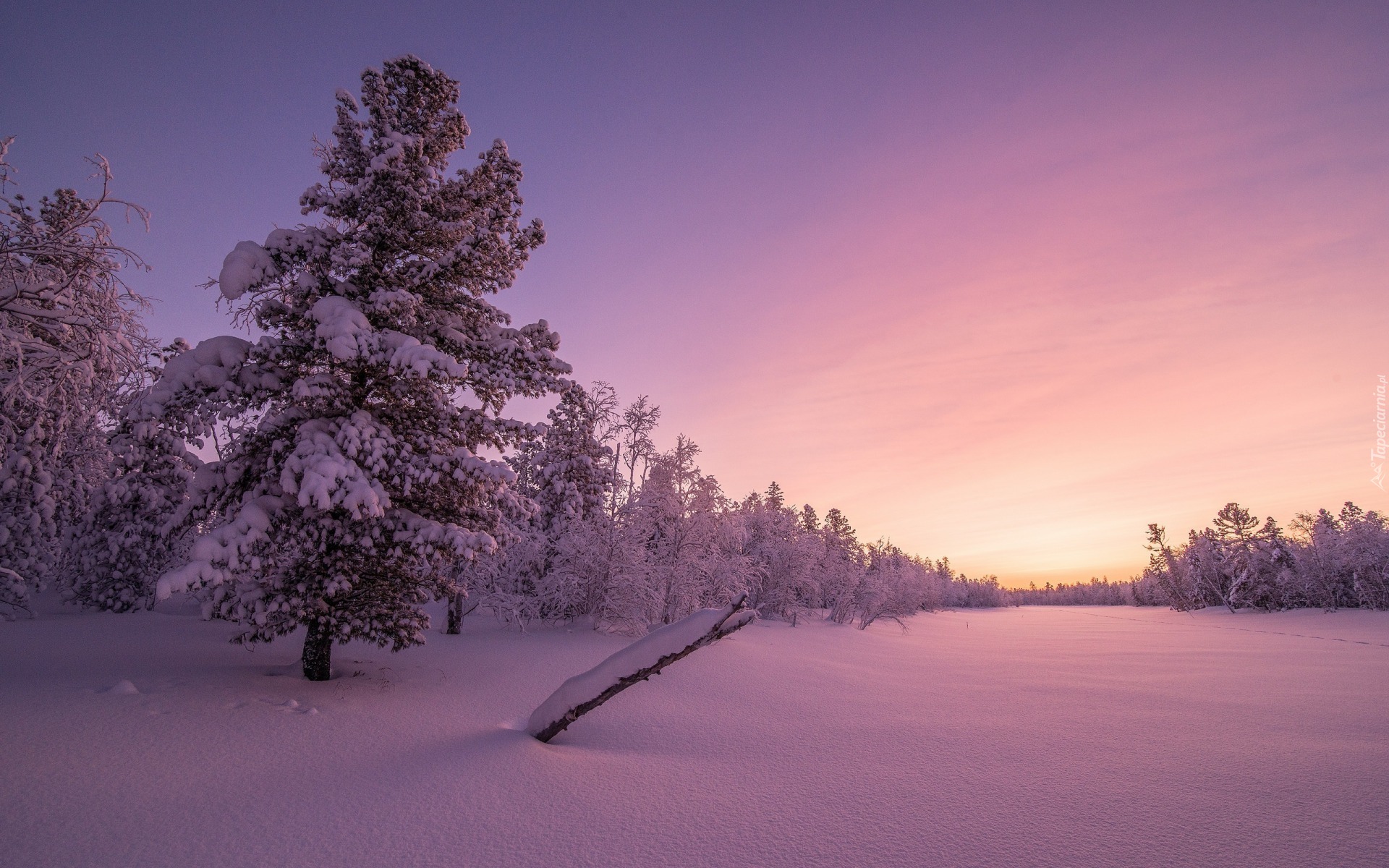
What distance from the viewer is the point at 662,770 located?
16.7ft

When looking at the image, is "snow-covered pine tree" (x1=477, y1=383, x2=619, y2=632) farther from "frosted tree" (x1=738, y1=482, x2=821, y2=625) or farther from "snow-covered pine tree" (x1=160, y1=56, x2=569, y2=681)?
"frosted tree" (x1=738, y1=482, x2=821, y2=625)

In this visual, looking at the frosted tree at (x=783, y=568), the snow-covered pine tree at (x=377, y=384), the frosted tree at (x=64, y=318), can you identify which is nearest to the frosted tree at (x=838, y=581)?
the frosted tree at (x=783, y=568)

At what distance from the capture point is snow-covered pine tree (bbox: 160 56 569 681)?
7.19m

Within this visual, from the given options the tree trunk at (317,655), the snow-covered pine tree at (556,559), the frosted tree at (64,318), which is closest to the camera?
the frosted tree at (64,318)

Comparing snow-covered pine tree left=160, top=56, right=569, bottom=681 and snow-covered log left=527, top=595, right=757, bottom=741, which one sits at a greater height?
snow-covered pine tree left=160, top=56, right=569, bottom=681

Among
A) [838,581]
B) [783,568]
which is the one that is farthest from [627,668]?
[838,581]

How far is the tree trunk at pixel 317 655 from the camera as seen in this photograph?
7.96 metres

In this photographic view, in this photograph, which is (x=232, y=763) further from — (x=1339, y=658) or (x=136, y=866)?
(x=1339, y=658)

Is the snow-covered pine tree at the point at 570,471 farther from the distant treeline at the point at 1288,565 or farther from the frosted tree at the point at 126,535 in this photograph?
the distant treeline at the point at 1288,565

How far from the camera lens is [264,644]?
38.0ft

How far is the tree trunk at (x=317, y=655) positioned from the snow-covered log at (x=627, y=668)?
4.27 m

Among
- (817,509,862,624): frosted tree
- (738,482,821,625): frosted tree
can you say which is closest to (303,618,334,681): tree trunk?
(738,482,821,625): frosted tree

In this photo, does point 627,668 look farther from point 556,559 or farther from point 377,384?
point 556,559

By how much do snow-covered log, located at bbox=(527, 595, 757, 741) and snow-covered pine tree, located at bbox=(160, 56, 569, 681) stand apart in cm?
238
